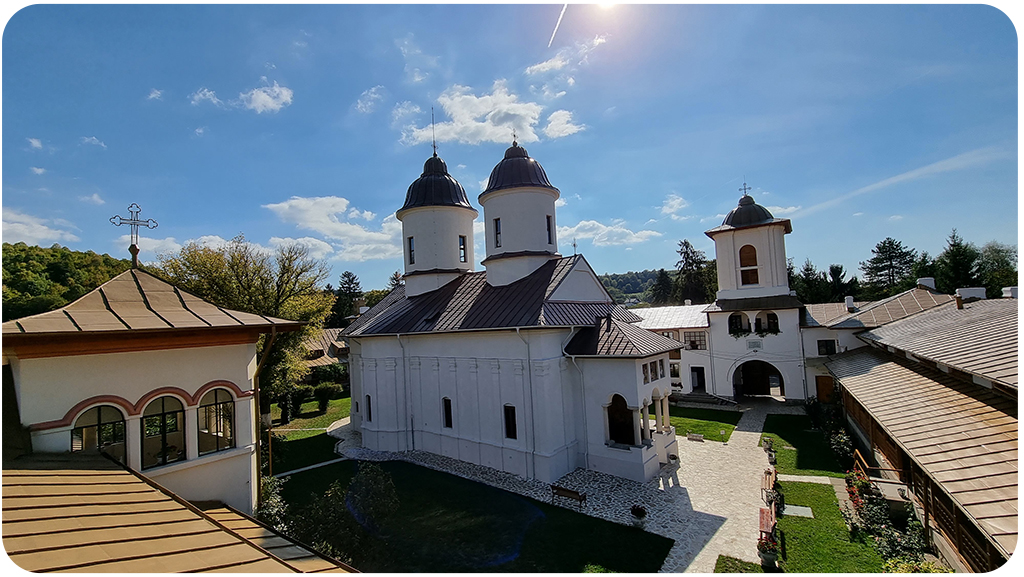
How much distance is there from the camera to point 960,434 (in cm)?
773

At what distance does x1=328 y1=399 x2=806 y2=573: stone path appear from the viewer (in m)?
9.63

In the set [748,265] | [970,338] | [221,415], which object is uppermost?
[748,265]

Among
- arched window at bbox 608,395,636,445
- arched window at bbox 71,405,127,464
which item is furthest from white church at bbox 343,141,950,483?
arched window at bbox 71,405,127,464

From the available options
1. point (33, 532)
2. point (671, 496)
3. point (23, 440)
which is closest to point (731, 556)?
point (671, 496)

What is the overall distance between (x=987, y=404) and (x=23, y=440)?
16.1 meters

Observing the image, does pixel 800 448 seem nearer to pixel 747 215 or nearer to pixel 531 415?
pixel 531 415

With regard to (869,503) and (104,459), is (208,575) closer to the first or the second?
(104,459)

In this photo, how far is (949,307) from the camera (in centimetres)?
1656

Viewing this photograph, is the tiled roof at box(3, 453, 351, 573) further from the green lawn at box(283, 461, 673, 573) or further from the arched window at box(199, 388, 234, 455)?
the green lawn at box(283, 461, 673, 573)

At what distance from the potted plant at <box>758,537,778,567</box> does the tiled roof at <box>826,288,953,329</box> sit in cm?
1659

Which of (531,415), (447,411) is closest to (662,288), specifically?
(447,411)

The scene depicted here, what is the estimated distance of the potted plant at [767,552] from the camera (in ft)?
28.3

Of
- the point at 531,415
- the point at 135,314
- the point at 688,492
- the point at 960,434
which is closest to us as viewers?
the point at 135,314

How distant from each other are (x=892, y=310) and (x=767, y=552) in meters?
19.3
